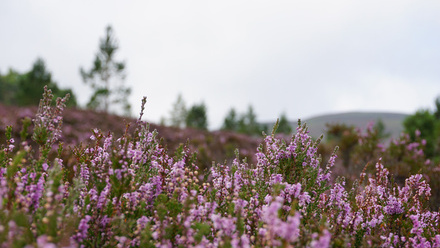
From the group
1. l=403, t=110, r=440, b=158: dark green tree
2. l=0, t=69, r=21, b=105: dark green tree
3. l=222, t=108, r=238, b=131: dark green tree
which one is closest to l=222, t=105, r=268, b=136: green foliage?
l=222, t=108, r=238, b=131: dark green tree

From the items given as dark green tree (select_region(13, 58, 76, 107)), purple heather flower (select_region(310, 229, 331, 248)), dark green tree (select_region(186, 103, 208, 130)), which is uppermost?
dark green tree (select_region(13, 58, 76, 107))

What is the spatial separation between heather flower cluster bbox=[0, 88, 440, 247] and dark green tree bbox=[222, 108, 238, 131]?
165 feet

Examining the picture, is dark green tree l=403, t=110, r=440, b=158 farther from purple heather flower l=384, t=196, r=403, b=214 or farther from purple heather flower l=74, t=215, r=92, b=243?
purple heather flower l=74, t=215, r=92, b=243

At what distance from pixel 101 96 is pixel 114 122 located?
2486 centimetres

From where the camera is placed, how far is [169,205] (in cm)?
275

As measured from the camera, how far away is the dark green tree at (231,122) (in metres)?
54.8

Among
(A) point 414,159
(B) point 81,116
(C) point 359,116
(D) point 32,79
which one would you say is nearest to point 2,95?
(D) point 32,79

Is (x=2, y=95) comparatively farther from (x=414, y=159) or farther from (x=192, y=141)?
(x=414, y=159)

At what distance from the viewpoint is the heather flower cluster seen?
2.25 m

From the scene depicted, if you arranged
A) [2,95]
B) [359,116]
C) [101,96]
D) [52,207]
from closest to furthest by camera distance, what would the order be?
[52,207]
[101,96]
[2,95]
[359,116]

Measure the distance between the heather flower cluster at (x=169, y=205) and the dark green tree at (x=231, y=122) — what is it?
165 ft

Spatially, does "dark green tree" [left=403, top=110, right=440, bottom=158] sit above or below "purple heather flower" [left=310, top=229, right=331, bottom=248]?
above

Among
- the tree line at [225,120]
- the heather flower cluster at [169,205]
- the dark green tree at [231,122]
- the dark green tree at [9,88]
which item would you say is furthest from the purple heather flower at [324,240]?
the dark green tree at [9,88]

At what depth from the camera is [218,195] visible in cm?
368
